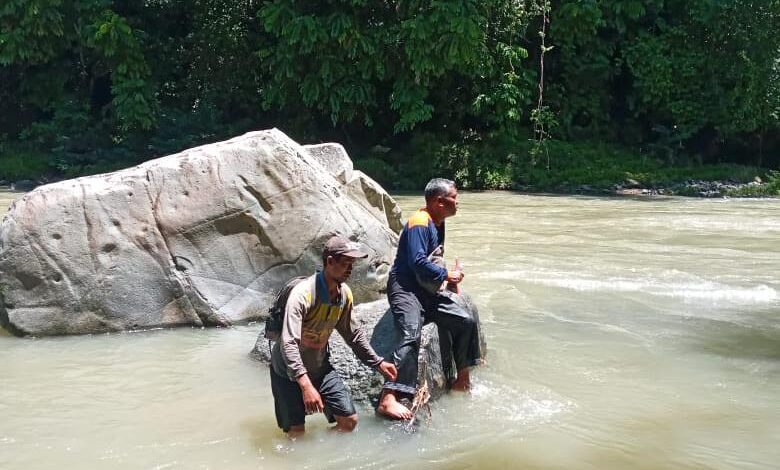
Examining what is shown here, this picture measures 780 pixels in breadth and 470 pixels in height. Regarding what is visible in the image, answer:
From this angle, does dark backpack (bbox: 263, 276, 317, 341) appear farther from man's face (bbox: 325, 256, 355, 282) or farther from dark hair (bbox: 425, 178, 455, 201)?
dark hair (bbox: 425, 178, 455, 201)

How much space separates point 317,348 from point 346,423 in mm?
525

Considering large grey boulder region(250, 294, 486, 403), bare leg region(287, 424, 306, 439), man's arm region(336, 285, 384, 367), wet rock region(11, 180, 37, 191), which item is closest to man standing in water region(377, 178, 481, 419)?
large grey boulder region(250, 294, 486, 403)

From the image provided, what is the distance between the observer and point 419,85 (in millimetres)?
20625

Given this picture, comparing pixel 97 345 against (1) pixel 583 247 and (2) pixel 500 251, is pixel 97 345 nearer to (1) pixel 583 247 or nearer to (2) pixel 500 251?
(2) pixel 500 251

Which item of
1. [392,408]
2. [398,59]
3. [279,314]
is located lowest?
[392,408]

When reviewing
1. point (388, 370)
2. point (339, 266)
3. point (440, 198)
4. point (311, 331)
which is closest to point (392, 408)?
point (388, 370)

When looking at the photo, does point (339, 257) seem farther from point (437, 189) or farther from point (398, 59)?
point (398, 59)

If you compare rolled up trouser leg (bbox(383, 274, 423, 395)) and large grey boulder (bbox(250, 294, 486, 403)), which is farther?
large grey boulder (bbox(250, 294, 486, 403))

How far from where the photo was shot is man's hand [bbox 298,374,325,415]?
A: 446 cm

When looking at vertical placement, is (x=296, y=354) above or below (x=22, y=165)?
below

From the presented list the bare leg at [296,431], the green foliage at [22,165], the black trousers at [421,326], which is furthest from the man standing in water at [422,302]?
the green foliage at [22,165]

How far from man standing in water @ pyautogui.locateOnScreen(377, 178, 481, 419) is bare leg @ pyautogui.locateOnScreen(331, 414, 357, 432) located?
0.27 meters

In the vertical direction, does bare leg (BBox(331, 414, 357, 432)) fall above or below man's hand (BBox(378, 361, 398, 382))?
below

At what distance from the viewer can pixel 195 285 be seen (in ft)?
25.5
